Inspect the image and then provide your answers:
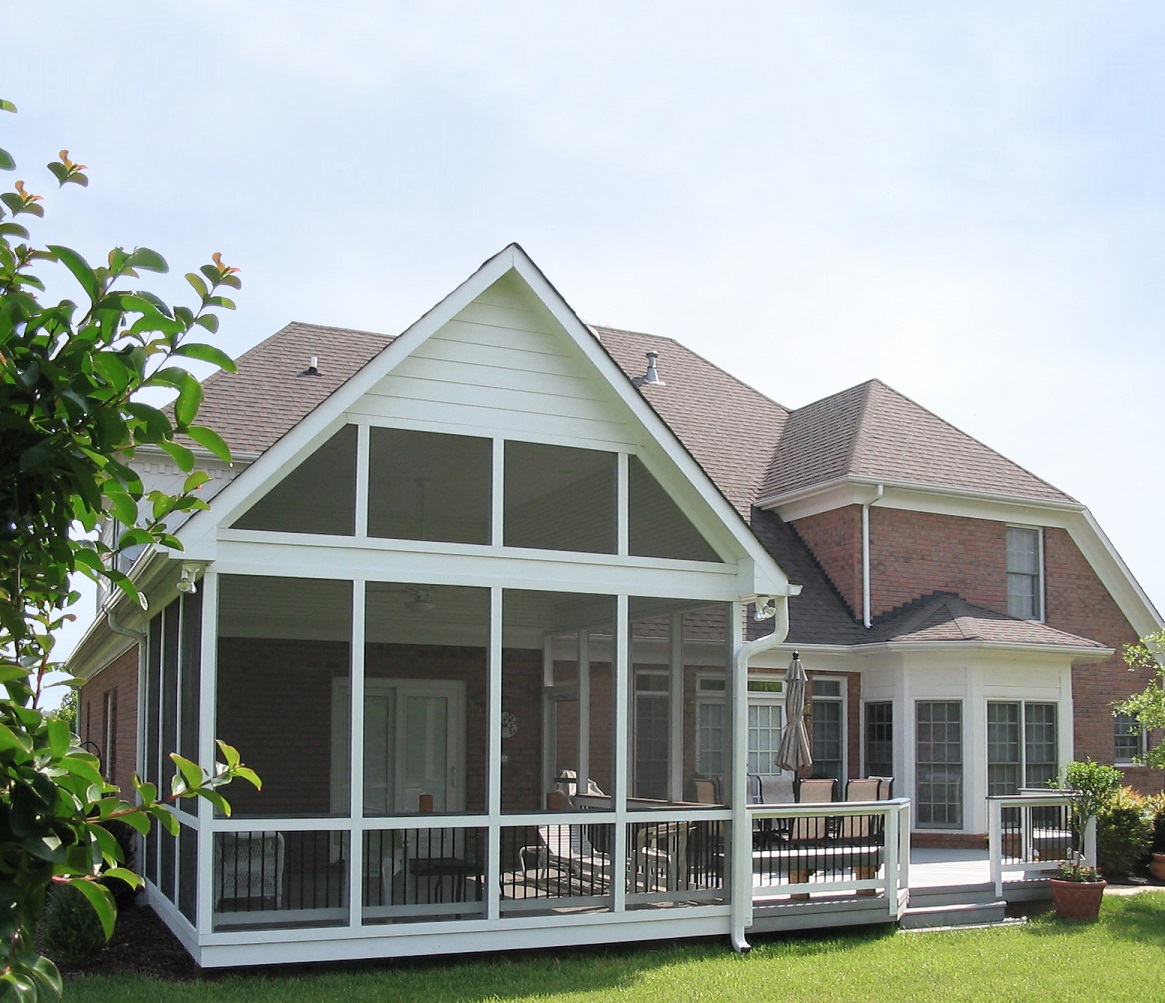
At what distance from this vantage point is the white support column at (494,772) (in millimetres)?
10469

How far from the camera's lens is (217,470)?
1650 cm

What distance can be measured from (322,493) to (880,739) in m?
10.9

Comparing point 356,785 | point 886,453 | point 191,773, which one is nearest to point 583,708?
point 356,785

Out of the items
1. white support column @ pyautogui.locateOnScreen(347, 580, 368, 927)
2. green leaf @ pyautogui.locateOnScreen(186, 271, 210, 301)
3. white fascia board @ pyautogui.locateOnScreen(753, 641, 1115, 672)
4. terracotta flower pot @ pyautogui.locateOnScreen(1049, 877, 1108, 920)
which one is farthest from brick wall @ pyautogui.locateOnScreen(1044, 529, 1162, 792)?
green leaf @ pyautogui.locateOnScreen(186, 271, 210, 301)

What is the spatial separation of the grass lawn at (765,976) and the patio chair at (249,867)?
66 cm

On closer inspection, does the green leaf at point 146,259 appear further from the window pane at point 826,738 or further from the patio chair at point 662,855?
the window pane at point 826,738

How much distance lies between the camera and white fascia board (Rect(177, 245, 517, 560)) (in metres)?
9.66

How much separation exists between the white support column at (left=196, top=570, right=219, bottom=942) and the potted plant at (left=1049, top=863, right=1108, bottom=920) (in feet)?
29.6

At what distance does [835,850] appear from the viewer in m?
12.6

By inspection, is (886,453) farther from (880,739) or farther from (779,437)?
(880,739)

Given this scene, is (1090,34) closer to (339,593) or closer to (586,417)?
(586,417)

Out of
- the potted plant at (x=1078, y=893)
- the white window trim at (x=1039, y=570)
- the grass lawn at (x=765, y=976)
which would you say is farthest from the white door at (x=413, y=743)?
the white window trim at (x=1039, y=570)

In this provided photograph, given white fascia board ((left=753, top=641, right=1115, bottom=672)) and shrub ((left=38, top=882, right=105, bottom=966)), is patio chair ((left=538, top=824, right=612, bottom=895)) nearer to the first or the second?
shrub ((left=38, top=882, right=105, bottom=966))

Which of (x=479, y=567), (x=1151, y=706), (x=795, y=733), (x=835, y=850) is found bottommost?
(x=835, y=850)
